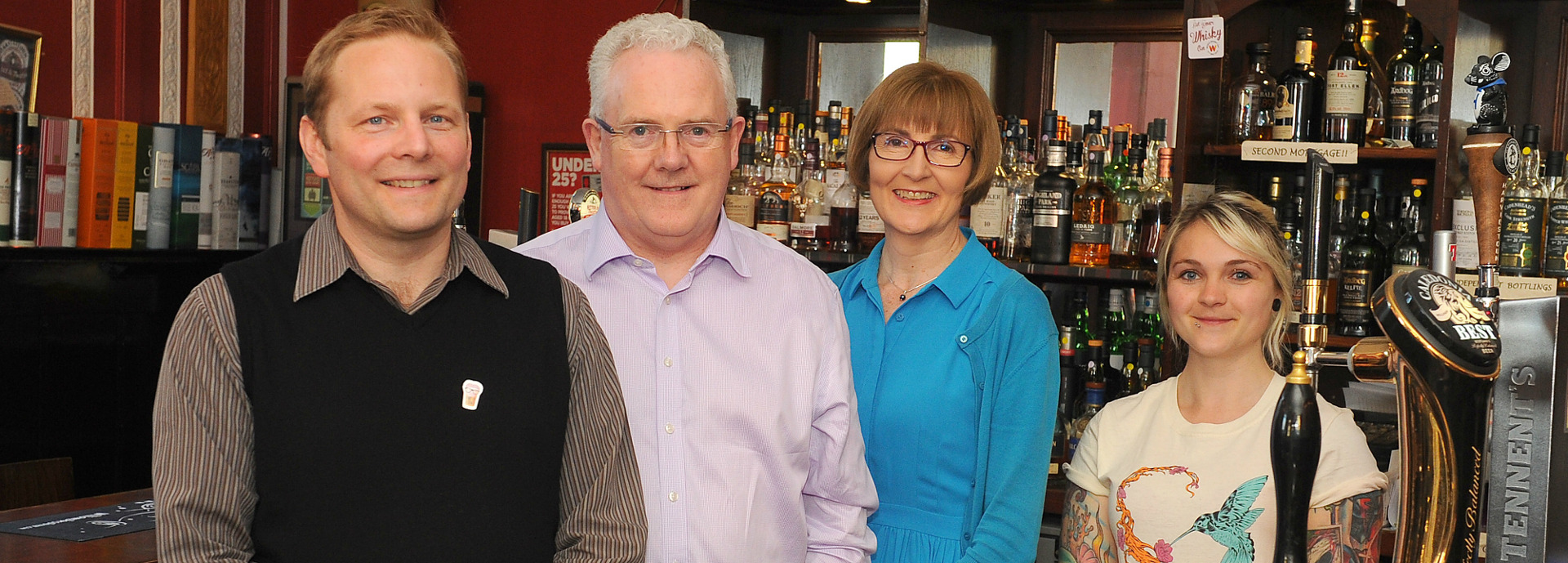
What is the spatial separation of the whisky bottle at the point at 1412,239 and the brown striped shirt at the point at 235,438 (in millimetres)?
1755

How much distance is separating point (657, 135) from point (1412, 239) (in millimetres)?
1685

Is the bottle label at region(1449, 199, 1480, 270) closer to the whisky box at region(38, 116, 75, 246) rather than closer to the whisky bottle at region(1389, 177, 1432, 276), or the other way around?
the whisky bottle at region(1389, 177, 1432, 276)

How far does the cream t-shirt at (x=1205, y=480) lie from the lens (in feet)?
5.21

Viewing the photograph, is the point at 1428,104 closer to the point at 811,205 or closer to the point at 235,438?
the point at 811,205

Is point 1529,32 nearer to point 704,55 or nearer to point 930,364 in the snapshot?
point 930,364

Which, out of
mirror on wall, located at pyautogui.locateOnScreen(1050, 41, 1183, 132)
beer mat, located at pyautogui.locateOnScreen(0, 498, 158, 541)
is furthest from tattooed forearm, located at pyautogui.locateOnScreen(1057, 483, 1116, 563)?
beer mat, located at pyautogui.locateOnScreen(0, 498, 158, 541)

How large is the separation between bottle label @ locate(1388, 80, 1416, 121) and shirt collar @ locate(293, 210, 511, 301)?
71.9 inches

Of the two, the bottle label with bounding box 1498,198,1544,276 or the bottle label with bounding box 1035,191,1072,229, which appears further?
the bottle label with bounding box 1035,191,1072,229

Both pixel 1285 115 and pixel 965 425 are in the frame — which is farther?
pixel 1285 115

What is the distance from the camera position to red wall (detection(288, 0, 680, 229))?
3910 mm

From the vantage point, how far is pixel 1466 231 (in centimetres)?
214

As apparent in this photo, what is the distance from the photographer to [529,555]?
115 cm

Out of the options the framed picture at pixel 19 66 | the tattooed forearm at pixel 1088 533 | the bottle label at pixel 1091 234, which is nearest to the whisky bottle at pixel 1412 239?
the bottle label at pixel 1091 234

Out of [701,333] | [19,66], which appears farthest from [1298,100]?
[19,66]
